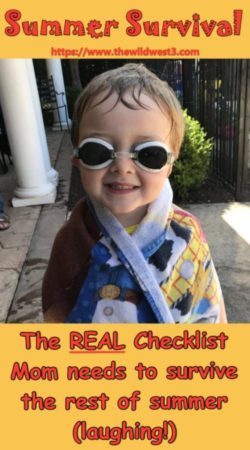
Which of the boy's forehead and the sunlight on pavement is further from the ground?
the boy's forehead

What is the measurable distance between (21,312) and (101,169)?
5.75 feet

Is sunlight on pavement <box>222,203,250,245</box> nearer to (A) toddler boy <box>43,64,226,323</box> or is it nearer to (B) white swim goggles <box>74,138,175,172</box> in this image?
(A) toddler boy <box>43,64,226,323</box>

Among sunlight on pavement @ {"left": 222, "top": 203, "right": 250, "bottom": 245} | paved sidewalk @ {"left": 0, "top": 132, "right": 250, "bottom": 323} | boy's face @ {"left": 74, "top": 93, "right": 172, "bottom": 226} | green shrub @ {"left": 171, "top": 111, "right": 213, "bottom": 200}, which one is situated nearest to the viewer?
boy's face @ {"left": 74, "top": 93, "right": 172, "bottom": 226}

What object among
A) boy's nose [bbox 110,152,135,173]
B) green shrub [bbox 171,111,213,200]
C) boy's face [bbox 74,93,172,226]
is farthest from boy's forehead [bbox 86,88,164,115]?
green shrub [bbox 171,111,213,200]

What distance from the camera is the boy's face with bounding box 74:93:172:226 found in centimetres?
96

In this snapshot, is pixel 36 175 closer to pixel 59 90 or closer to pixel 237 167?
pixel 237 167

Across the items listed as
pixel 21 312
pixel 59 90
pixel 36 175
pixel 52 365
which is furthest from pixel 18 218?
pixel 59 90

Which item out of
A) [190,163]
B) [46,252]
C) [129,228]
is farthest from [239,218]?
[129,228]

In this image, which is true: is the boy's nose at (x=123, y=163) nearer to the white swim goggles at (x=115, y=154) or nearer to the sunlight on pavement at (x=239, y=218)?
the white swim goggles at (x=115, y=154)

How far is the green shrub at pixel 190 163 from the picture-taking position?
13.0 ft

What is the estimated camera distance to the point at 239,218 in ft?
11.9

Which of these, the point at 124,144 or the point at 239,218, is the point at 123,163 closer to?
the point at 124,144

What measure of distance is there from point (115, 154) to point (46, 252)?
2.38 meters

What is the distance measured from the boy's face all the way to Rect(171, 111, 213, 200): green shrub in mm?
2975
